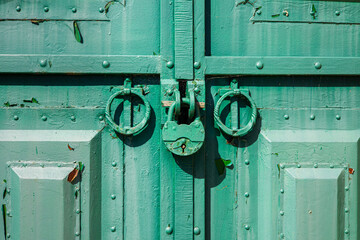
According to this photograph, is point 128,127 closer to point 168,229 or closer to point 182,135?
point 182,135

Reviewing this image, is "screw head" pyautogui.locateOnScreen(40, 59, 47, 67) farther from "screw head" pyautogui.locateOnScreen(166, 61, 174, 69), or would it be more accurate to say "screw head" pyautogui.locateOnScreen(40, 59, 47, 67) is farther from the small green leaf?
"screw head" pyautogui.locateOnScreen(166, 61, 174, 69)

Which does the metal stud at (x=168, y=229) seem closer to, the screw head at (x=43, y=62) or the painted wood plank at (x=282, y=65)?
the painted wood plank at (x=282, y=65)

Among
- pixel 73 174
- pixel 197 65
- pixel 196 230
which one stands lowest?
pixel 196 230

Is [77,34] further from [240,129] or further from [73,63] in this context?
[240,129]

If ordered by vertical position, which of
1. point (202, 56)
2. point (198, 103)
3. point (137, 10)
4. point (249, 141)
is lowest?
point (249, 141)

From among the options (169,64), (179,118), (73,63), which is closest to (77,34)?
(73,63)

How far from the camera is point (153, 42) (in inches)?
33.3

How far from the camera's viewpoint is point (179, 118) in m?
0.83

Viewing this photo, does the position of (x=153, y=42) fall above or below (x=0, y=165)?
above

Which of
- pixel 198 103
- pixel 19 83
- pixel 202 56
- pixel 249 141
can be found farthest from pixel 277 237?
pixel 19 83

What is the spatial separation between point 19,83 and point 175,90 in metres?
0.49

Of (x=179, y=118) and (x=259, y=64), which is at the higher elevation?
(x=259, y=64)

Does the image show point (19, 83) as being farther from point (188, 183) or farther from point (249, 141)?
point (249, 141)

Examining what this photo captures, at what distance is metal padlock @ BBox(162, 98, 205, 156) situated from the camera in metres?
0.75
